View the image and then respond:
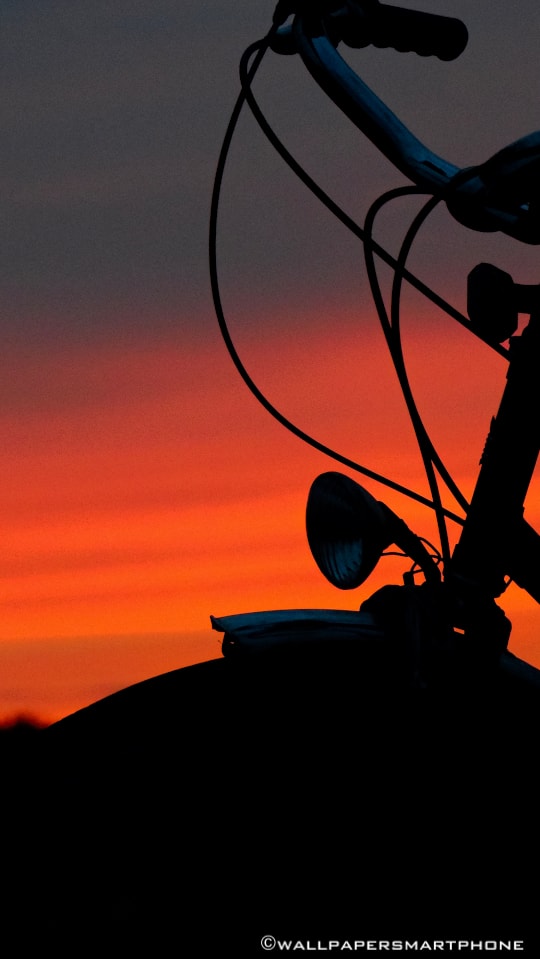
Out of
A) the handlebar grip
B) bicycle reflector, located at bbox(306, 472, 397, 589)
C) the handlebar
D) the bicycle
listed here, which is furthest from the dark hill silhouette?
the handlebar grip

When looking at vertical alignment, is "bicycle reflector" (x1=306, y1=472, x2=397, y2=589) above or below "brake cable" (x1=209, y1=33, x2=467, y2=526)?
below

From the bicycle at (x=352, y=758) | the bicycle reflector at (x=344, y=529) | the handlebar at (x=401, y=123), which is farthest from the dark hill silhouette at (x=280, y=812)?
the handlebar at (x=401, y=123)

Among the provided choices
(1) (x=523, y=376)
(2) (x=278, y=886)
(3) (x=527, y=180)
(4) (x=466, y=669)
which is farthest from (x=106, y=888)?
(3) (x=527, y=180)

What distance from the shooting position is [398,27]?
3.23 metres

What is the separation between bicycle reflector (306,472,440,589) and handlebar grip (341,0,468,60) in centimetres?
96

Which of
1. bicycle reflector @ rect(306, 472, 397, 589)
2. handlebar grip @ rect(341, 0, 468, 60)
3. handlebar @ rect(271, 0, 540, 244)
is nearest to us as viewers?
handlebar @ rect(271, 0, 540, 244)

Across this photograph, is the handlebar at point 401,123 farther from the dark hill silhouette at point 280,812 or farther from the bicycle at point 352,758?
the dark hill silhouette at point 280,812

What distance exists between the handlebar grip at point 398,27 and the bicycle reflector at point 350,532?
0.96 m

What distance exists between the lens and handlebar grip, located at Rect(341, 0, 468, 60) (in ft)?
10.6

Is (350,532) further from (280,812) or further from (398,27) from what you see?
(398,27)

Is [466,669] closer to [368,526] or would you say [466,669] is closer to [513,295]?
[368,526]

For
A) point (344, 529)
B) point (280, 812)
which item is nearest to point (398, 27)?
point (344, 529)

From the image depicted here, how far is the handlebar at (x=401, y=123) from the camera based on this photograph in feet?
8.86

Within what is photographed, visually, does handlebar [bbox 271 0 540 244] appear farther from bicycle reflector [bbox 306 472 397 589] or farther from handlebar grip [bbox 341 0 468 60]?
bicycle reflector [bbox 306 472 397 589]
